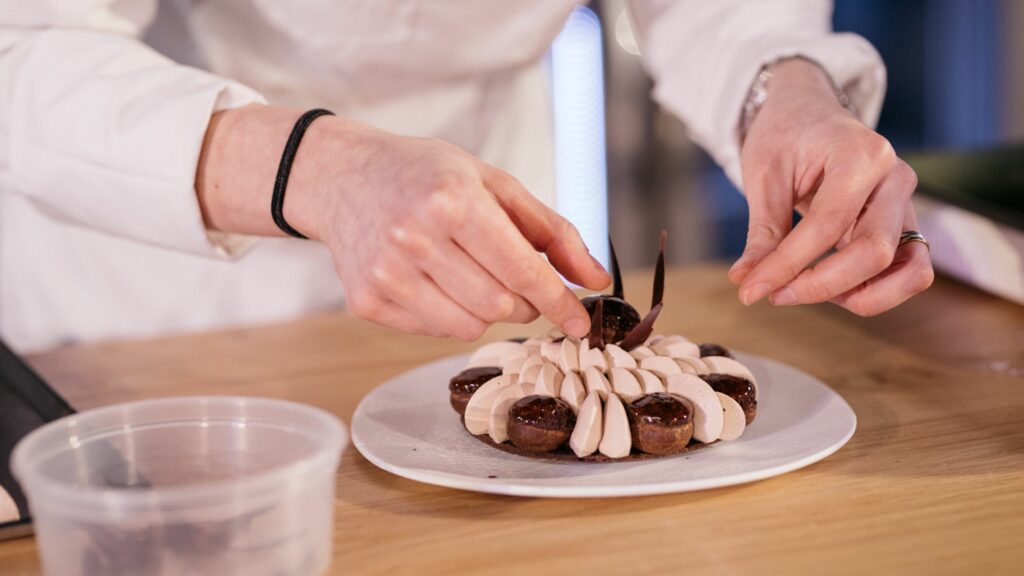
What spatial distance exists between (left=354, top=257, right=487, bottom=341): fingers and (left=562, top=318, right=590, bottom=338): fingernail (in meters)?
0.07

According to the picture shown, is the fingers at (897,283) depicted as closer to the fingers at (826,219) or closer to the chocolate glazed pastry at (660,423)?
the fingers at (826,219)

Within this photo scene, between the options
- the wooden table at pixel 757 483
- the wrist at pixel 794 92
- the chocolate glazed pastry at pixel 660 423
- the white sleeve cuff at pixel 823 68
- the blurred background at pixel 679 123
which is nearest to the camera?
the wooden table at pixel 757 483

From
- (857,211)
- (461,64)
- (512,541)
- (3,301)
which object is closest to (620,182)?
(461,64)

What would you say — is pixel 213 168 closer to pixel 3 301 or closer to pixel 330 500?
pixel 330 500

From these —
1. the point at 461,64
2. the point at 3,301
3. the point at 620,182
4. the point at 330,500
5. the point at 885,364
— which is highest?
the point at 461,64

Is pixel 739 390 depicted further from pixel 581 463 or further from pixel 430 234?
pixel 430 234

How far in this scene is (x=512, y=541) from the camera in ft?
2.52

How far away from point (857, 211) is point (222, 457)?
2.04ft

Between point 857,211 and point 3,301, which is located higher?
point 857,211

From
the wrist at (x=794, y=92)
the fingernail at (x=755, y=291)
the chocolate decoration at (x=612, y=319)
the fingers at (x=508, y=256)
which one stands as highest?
the wrist at (x=794, y=92)

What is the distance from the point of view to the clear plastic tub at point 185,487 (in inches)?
24.1

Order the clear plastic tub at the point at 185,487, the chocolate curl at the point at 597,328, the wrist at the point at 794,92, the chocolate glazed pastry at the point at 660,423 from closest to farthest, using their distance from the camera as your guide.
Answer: the clear plastic tub at the point at 185,487 → the chocolate glazed pastry at the point at 660,423 → the chocolate curl at the point at 597,328 → the wrist at the point at 794,92

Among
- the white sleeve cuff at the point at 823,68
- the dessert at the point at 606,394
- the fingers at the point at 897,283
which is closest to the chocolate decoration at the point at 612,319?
the dessert at the point at 606,394

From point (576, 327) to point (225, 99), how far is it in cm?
42
